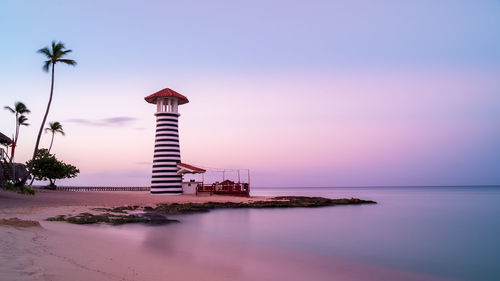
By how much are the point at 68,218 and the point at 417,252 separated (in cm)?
1290

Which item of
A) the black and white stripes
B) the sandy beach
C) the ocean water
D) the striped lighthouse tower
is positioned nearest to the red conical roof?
the striped lighthouse tower

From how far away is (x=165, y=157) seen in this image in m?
31.4

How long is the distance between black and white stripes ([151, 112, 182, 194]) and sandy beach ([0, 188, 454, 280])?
63.5ft

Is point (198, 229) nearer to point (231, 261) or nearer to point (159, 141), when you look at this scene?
point (231, 261)

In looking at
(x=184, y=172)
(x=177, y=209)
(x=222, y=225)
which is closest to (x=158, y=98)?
(x=184, y=172)

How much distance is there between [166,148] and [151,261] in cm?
2443

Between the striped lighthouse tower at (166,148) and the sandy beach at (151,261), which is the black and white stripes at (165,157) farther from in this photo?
the sandy beach at (151,261)

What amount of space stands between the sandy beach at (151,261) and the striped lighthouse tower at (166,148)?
19.4 m

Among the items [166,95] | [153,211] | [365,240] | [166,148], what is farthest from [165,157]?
[365,240]

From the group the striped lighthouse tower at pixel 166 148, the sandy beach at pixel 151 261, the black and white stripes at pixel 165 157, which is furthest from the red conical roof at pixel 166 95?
the sandy beach at pixel 151 261

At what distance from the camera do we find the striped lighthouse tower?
3145 centimetres

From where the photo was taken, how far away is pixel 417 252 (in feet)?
42.0

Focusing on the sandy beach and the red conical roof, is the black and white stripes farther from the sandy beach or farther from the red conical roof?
the sandy beach

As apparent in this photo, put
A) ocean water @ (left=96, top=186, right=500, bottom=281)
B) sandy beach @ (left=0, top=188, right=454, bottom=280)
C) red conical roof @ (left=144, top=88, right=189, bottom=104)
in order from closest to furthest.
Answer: sandy beach @ (left=0, top=188, right=454, bottom=280), ocean water @ (left=96, top=186, right=500, bottom=281), red conical roof @ (left=144, top=88, right=189, bottom=104)
